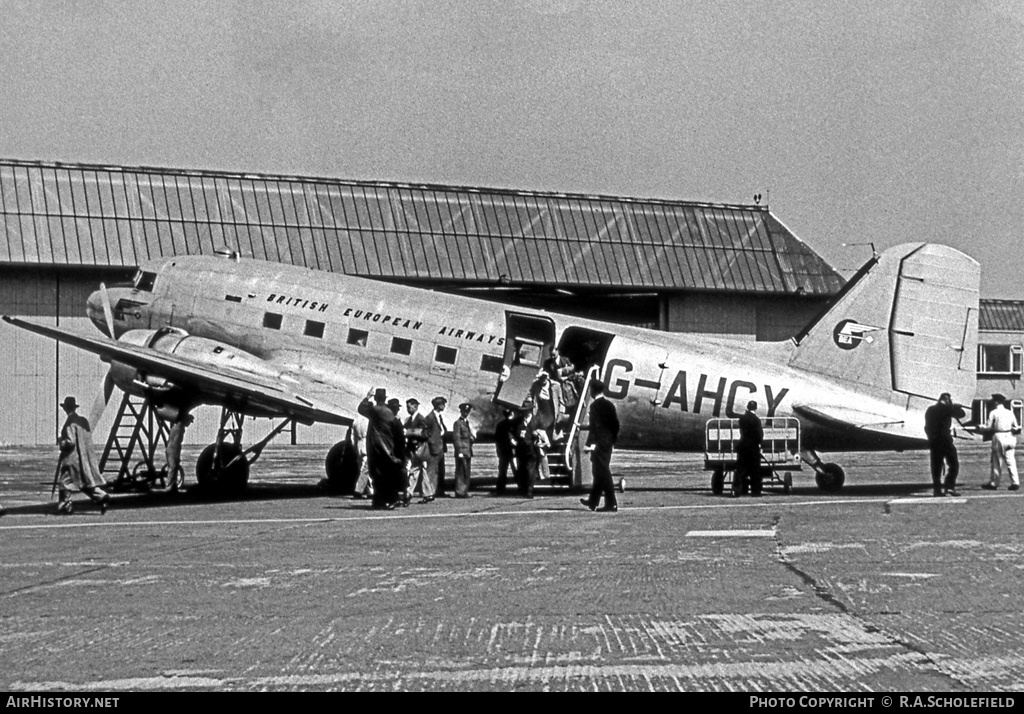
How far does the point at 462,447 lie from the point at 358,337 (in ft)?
12.6

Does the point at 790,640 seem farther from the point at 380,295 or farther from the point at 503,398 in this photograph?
the point at 380,295

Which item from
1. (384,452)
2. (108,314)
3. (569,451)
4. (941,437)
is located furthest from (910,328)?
(108,314)

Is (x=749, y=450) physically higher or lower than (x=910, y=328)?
lower

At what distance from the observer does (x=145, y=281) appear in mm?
30359

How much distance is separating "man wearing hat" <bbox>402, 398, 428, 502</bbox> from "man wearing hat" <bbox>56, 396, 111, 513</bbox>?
16.9 ft

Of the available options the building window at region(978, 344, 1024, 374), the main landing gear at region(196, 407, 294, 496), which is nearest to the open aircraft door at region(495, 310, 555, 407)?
the main landing gear at region(196, 407, 294, 496)

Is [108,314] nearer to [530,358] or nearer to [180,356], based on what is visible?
[180,356]

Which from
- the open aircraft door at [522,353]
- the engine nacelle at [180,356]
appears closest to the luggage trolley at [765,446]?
the open aircraft door at [522,353]

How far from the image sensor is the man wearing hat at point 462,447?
83.4 ft

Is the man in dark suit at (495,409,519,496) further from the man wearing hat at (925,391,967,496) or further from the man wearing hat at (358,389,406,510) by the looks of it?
the man wearing hat at (925,391,967,496)

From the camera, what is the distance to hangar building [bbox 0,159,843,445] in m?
56.5

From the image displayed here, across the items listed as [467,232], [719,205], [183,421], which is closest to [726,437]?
[183,421]

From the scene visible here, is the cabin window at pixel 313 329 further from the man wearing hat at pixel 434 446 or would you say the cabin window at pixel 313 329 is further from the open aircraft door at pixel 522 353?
the open aircraft door at pixel 522 353

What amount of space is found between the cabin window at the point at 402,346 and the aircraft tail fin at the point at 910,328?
7842 mm
